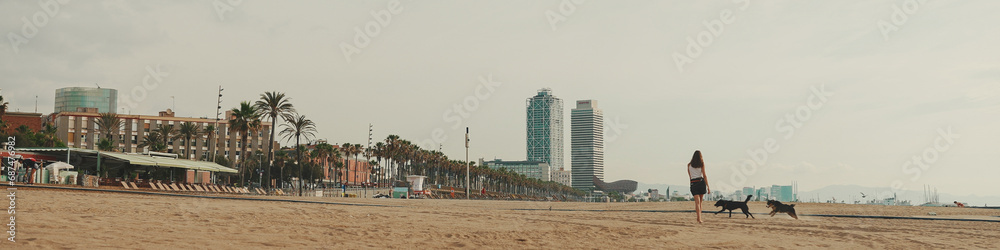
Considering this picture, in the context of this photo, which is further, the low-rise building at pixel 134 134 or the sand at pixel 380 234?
the low-rise building at pixel 134 134

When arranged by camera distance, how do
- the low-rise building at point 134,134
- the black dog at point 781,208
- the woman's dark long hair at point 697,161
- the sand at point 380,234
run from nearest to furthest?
the sand at point 380,234 < the woman's dark long hair at point 697,161 < the black dog at point 781,208 < the low-rise building at point 134,134

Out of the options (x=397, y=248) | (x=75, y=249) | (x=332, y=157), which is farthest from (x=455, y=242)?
(x=332, y=157)

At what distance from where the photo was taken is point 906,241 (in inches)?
463

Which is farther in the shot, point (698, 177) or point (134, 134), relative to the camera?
point (134, 134)

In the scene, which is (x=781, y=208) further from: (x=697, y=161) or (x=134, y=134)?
(x=134, y=134)

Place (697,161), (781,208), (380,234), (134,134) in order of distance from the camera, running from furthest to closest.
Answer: (134,134) → (781,208) → (697,161) → (380,234)

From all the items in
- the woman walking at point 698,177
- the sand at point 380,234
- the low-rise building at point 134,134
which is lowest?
the sand at point 380,234

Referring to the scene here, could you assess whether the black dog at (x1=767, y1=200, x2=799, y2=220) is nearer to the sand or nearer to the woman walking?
the sand

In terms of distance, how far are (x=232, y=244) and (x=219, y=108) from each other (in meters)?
68.2

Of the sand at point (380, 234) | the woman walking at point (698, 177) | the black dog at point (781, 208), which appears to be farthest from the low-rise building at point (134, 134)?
the woman walking at point (698, 177)

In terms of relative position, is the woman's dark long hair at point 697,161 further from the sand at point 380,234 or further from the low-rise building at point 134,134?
the low-rise building at point 134,134

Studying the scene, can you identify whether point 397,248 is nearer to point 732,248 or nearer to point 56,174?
point 732,248

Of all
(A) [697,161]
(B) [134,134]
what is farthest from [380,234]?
(B) [134,134]

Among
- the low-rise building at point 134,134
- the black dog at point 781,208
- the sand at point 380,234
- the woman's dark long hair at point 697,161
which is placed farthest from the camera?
the low-rise building at point 134,134
